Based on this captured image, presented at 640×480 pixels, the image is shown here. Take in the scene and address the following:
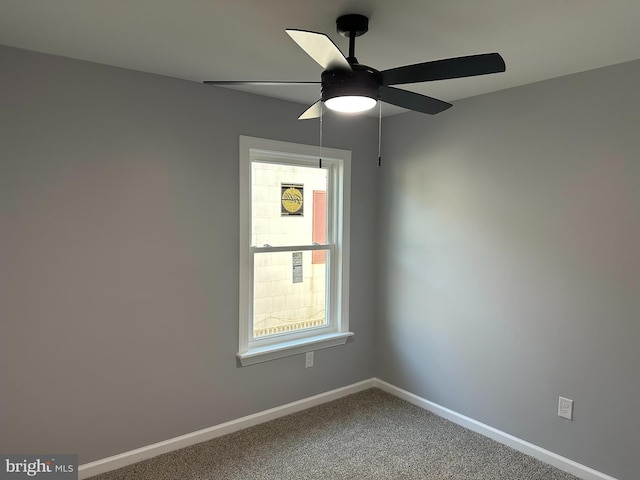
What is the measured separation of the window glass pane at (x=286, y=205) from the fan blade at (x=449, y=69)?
1637 mm

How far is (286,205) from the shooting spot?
3.27 metres

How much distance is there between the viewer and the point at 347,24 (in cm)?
180

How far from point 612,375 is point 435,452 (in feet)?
3.74

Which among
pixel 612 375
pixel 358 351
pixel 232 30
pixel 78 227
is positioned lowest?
pixel 358 351

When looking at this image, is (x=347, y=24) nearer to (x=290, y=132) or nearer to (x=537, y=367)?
(x=290, y=132)

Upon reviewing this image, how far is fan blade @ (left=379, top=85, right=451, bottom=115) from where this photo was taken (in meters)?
1.76

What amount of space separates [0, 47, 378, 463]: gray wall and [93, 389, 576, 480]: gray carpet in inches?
8.5

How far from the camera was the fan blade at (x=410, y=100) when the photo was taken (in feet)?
5.78

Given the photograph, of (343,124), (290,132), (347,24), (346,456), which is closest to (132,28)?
(347,24)

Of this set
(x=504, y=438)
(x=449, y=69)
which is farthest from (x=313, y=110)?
(x=504, y=438)

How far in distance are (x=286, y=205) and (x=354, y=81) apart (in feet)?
5.72

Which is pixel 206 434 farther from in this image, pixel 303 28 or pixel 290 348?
pixel 303 28
